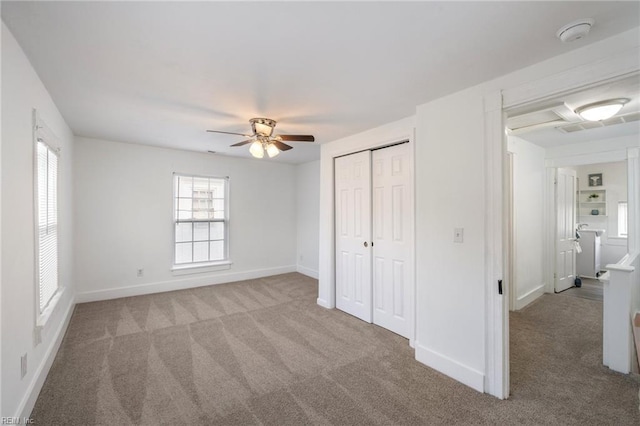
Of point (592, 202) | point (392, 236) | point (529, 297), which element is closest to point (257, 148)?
point (392, 236)

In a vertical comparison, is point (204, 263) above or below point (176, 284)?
above

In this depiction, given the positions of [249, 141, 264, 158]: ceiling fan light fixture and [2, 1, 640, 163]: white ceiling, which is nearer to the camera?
[2, 1, 640, 163]: white ceiling

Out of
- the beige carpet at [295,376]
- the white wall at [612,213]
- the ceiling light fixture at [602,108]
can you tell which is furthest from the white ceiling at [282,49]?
the white wall at [612,213]

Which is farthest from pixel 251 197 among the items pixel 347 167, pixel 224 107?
pixel 224 107

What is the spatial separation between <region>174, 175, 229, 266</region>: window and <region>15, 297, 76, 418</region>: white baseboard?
A: 205 centimetres

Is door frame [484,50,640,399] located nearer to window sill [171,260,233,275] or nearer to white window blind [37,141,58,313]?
white window blind [37,141,58,313]

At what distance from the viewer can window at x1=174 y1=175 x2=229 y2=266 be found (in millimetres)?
5020

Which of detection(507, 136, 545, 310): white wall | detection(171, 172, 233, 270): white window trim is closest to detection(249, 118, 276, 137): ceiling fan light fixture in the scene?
detection(171, 172, 233, 270): white window trim

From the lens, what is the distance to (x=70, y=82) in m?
2.31

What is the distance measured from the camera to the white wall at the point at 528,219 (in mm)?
4031

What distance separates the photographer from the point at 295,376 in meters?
2.39

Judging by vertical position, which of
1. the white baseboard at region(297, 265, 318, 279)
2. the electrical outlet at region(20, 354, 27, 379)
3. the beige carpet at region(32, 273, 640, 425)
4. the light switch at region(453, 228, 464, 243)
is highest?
the light switch at region(453, 228, 464, 243)

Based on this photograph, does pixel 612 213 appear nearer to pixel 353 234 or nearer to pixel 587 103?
pixel 587 103

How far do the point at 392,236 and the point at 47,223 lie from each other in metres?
3.56
